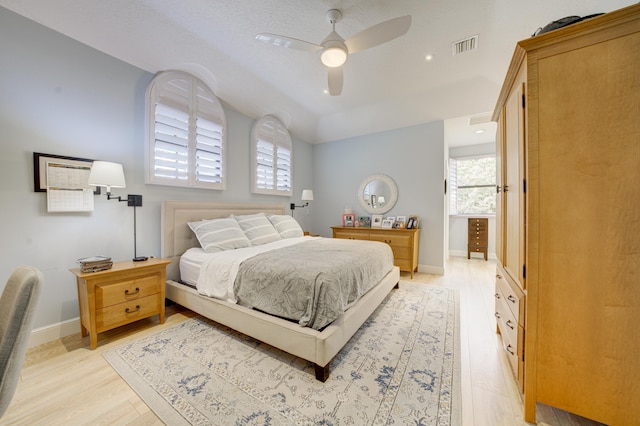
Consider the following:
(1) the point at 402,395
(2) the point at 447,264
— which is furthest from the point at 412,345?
(2) the point at 447,264

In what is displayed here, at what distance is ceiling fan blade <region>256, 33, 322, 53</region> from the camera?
2029mm

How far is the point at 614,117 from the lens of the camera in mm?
1127

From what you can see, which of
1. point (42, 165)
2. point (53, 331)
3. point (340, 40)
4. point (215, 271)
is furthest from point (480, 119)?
point (53, 331)

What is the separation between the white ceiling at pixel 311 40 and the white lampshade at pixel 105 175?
1.29 m

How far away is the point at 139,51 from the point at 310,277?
3.00m

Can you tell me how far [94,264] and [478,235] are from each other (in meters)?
6.59

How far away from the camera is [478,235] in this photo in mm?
5480

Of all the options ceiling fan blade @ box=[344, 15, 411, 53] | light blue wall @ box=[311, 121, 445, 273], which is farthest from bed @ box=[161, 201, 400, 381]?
ceiling fan blade @ box=[344, 15, 411, 53]

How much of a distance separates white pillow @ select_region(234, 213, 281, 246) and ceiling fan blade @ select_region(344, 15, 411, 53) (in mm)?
2440

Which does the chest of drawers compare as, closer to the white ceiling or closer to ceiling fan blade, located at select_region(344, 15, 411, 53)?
ceiling fan blade, located at select_region(344, 15, 411, 53)

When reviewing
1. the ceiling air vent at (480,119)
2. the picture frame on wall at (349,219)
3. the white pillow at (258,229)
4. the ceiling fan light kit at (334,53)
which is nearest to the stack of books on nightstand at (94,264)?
the white pillow at (258,229)

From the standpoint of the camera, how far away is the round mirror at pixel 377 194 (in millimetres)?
4711

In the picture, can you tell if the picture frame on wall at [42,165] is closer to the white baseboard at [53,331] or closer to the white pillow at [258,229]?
the white baseboard at [53,331]

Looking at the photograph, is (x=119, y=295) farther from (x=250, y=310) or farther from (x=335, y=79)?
(x=335, y=79)
